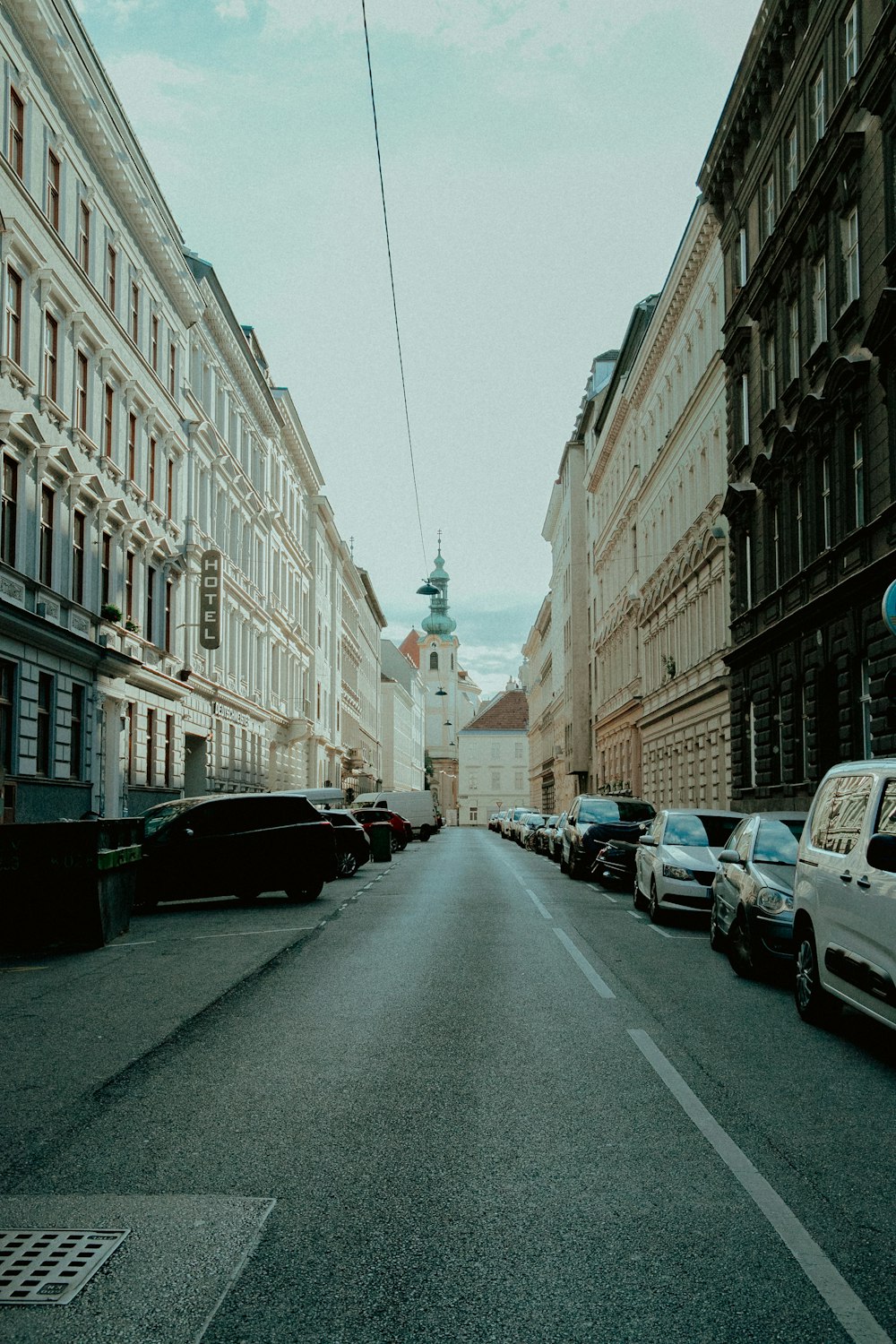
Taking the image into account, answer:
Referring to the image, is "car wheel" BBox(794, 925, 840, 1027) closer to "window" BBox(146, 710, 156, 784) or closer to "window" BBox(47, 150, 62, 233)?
"window" BBox(47, 150, 62, 233)

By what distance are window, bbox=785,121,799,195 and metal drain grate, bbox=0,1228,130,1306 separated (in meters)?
26.5

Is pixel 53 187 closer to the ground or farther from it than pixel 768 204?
closer to the ground

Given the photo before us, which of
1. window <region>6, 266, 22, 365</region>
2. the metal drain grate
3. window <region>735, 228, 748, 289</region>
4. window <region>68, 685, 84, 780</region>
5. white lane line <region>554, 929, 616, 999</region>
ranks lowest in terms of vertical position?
white lane line <region>554, 929, 616, 999</region>

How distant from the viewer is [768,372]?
2981 cm

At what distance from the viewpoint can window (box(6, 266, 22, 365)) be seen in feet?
77.2

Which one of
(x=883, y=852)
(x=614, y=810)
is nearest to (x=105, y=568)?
(x=614, y=810)

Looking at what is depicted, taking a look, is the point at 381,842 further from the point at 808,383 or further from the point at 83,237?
the point at 808,383

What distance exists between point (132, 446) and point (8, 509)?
9.37 meters

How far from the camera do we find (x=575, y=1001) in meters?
10.4

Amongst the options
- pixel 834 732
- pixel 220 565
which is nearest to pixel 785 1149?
pixel 834 732

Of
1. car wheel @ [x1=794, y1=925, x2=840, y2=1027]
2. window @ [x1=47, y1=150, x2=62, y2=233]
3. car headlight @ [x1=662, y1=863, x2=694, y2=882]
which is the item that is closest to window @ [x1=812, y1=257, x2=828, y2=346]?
car headlight @ [x1=662, y1=863, x2=694, y2=882]

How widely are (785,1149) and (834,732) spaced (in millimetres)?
19981

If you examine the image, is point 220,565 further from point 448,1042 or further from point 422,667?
point 422,667

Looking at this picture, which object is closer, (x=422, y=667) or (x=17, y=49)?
(x=17, y=49)
